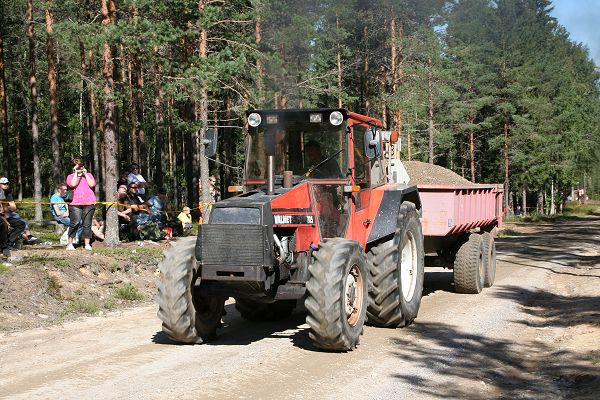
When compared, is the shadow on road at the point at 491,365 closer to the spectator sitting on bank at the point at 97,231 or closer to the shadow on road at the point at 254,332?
the shadow on road at the point at 254,332

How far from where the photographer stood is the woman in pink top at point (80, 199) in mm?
14469

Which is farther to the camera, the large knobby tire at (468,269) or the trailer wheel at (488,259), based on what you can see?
the trailer wheel at (488,259)

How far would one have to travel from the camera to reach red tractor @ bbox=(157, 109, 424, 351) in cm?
802

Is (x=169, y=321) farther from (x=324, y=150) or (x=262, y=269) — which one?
(x=324, y=150)

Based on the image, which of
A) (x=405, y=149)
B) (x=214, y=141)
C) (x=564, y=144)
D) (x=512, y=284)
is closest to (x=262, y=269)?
(x=214, y=141)

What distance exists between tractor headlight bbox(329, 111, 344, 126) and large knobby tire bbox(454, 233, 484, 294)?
17.1 feet

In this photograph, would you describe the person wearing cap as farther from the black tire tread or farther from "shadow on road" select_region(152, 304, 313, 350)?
the black tire tread

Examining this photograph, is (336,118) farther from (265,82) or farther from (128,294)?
(265,82)

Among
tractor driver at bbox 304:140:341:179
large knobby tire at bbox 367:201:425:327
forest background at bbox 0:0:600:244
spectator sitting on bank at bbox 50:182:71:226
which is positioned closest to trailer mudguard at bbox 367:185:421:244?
large knobby tire at bbox 367:201:425:327

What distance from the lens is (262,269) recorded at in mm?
7953

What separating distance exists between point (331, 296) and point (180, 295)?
67.5 inches

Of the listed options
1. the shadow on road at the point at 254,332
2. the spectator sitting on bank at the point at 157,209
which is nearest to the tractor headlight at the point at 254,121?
the shadow on road at the point at 254,332

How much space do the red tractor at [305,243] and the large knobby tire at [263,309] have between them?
0.05ft

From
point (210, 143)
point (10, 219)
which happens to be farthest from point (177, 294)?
point (10, 219)
